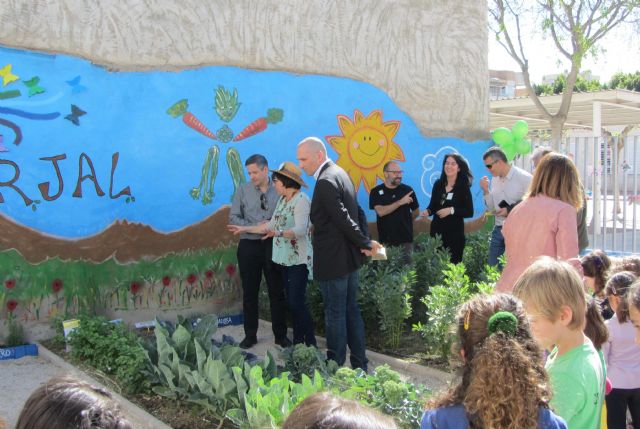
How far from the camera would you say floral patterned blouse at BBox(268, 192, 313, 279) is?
5.78 metres

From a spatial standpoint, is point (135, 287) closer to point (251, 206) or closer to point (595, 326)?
point (251, 206)

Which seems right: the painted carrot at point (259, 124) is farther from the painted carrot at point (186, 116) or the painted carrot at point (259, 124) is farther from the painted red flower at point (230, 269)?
the painted red flower at point (230, 269)

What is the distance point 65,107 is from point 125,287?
198cm

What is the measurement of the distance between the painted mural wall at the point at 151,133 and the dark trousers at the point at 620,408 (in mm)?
4862

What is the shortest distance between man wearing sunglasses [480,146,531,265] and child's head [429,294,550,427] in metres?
5.37

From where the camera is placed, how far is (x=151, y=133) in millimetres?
6961

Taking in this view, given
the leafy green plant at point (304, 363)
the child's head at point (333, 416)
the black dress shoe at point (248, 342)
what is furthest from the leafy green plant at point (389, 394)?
the black dress shoe at point (248, 342)

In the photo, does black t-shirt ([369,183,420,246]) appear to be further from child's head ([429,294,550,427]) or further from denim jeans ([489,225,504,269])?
child's head ([429,294,550,427])

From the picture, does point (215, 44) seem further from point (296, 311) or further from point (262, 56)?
point (296, 311)

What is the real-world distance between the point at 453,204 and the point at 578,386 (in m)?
5.45

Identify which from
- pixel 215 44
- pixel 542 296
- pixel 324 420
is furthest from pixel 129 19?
pixel 324 420

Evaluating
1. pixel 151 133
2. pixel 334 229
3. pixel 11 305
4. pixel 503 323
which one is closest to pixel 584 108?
pixel 151 133

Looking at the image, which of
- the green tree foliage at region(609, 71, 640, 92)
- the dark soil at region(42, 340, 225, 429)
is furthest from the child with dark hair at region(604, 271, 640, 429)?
the green tree foliage at region(609, 71, 640, 92)

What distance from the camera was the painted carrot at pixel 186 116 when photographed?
7.11 m
